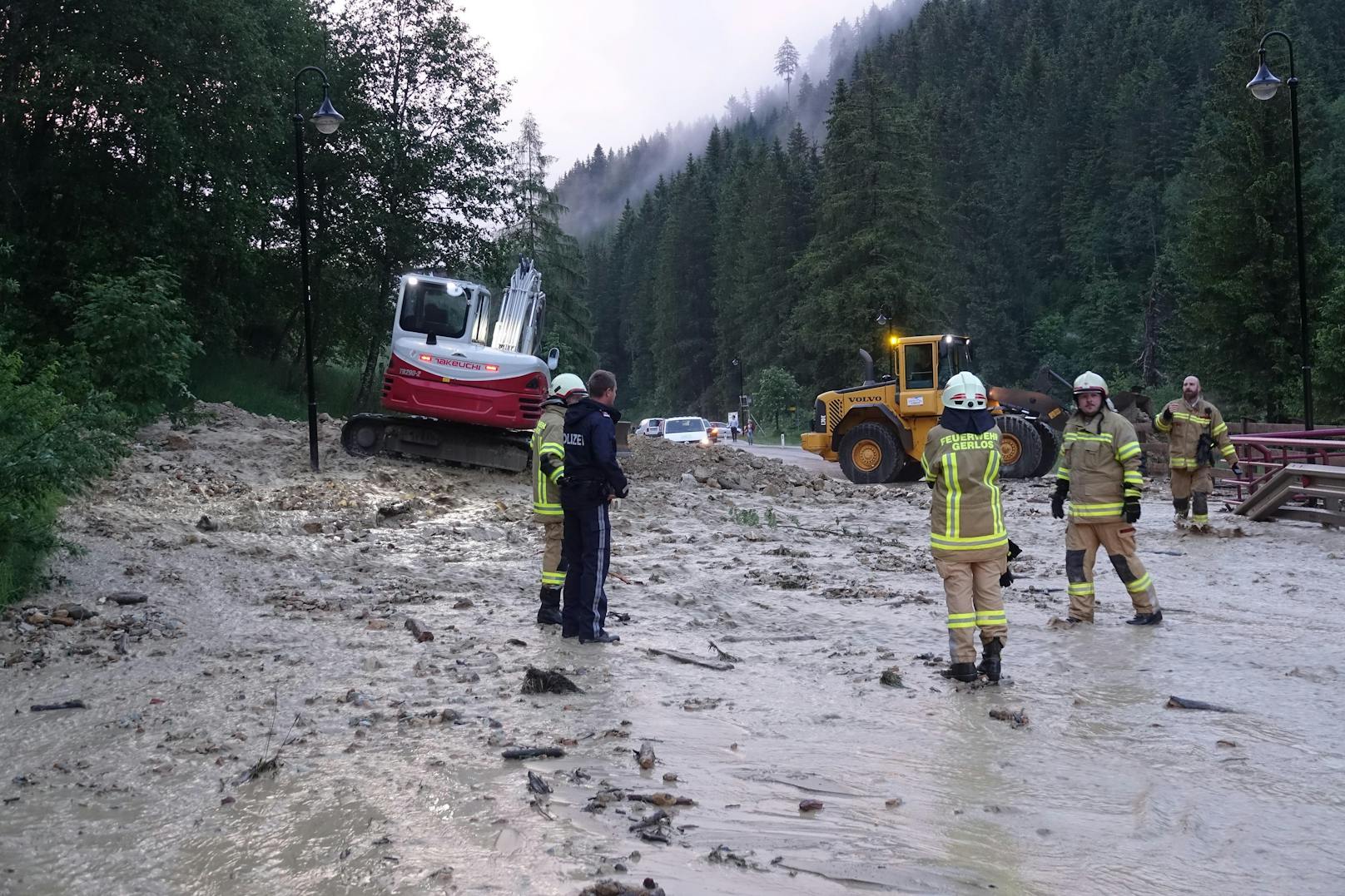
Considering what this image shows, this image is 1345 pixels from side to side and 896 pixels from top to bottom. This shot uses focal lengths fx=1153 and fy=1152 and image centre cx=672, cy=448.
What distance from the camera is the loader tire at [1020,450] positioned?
22.2 m

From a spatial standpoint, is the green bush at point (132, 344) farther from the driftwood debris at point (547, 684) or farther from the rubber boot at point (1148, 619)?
the rubber boot at point (1148, 619)

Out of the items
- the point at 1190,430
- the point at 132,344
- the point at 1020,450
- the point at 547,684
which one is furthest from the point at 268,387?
the point at 547,684

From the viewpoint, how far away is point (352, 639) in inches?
331

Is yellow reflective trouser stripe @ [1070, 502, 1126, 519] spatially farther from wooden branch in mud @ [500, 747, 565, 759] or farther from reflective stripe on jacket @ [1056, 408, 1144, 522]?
wooden branch in mud @ [500, 747, 565, 759]

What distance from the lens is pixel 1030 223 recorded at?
87.9 meters

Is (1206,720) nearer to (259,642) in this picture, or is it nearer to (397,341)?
(259,642)

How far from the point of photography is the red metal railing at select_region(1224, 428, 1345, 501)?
16047 millimetres

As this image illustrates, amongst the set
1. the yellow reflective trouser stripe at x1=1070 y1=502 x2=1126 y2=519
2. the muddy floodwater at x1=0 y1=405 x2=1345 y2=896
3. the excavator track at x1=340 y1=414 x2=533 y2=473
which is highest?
the excavator track at x1=340 y1=414 x2=533 y2=473

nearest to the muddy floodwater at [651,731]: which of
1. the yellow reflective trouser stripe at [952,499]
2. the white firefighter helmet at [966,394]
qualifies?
the yellow reflective trouser stripe at [952,499]

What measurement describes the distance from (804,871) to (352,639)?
4952 millimetres

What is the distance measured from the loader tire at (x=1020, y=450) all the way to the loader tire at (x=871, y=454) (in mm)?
2034

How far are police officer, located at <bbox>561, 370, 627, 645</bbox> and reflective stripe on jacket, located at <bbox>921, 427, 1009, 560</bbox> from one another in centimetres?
236

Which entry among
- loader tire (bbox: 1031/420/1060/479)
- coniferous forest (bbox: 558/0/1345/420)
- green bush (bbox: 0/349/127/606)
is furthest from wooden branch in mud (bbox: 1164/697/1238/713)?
coniferous forest (bbox: 558/0/1345/420)

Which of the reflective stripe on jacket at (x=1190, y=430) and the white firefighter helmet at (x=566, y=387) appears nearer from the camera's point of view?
the white firefighter helmet at (x=566, y=387)
